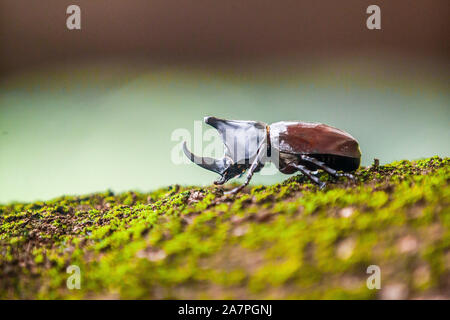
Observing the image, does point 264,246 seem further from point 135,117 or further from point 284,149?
point 135,117

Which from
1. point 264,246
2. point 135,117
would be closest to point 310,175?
point 264,246

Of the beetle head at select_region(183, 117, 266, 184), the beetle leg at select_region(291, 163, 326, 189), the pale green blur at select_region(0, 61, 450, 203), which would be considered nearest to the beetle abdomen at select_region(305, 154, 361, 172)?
the beetle leg at select_region(291, 163, 326, 189)

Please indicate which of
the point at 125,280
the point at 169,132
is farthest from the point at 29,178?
the point at 125,280

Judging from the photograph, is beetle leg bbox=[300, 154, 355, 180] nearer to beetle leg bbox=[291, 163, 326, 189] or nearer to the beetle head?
beetle leg bbox=[291, 163, 326, 189]

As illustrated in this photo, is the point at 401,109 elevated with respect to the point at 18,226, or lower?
elevated

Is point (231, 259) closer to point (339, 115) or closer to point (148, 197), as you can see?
point (148, 197)
